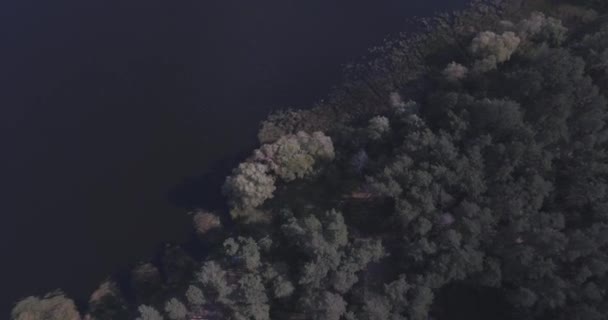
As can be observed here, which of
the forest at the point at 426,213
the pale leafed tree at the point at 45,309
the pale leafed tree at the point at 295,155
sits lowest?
the forest at the point at 426,213

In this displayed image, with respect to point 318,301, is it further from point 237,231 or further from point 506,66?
point 506,66

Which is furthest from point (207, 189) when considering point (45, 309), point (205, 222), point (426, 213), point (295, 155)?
point (426, 213)

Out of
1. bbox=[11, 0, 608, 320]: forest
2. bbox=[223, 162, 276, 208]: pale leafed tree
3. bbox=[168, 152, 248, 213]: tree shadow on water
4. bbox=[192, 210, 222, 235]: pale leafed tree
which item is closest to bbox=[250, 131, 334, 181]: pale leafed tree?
bbox=[11, 0, 608, 320]: forest

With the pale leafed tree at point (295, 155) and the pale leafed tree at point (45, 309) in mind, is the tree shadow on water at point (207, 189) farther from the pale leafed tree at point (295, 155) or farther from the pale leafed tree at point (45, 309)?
the pale leafed tree at point (45, 309)

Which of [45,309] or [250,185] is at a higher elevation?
[45,309]

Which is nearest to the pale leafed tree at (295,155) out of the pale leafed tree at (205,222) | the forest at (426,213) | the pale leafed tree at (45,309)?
the forest at (426,213)

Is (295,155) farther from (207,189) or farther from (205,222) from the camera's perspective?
(205,222)

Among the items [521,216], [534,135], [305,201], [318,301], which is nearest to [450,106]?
[534,135]

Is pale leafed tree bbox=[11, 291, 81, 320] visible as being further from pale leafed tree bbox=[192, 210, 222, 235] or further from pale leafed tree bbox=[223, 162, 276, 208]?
pale leafed tree bbox=[223, 162, 276, 208]
